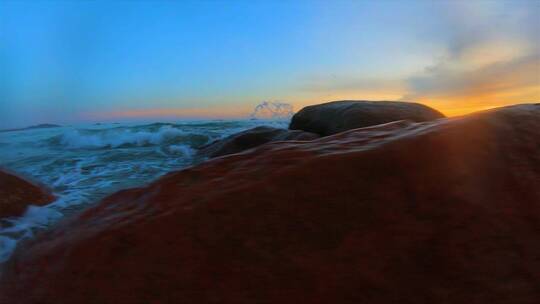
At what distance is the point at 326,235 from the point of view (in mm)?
1554

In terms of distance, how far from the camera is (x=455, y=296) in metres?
1.36

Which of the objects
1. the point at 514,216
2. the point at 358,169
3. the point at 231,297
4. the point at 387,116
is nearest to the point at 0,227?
the point at 231,297

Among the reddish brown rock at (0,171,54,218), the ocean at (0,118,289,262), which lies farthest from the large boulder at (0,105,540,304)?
the reddish brown rock at (0,171,54,218)

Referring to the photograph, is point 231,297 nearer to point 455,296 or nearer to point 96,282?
point 96,282

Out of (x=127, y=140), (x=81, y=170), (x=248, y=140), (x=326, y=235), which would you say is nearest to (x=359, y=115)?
(x=248, y=140)

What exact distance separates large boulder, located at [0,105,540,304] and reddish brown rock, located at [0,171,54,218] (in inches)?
67.6

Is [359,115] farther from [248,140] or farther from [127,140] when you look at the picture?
[127,140]

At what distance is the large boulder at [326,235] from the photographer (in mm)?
1403

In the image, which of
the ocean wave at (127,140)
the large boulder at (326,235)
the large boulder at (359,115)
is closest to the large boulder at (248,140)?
the large boulder at (359,115)

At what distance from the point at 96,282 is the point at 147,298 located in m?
0.23

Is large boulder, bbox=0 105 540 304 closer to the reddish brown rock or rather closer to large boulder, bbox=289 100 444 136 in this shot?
the reddish brown rock

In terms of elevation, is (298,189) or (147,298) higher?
(298,189)

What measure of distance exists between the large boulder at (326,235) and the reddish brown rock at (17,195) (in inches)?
67.6

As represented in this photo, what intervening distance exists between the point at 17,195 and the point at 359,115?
16.4 ft
